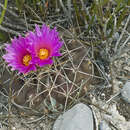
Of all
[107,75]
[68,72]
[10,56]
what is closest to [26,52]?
[10,56]

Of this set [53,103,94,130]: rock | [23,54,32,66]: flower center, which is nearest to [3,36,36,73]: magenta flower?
[23,54,32,66]: flower center

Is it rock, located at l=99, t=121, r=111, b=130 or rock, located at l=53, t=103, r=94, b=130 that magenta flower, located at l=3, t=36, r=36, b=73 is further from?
rock, located at l=99, t=121, r=111, b=130

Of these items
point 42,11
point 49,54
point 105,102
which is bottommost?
→ point 105,102

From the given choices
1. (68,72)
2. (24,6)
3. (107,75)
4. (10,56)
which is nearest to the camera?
(10,56)

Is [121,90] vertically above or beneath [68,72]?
beneath

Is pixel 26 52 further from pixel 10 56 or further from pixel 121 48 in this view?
pixel 121 48

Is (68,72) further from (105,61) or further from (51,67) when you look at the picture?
(105,61)

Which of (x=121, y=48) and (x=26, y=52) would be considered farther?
(x=121, y=48)

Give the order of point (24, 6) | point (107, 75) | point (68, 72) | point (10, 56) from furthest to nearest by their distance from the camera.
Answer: point (24, 6) < point (107, 75) < point (68, 72) < point (10, 56)
